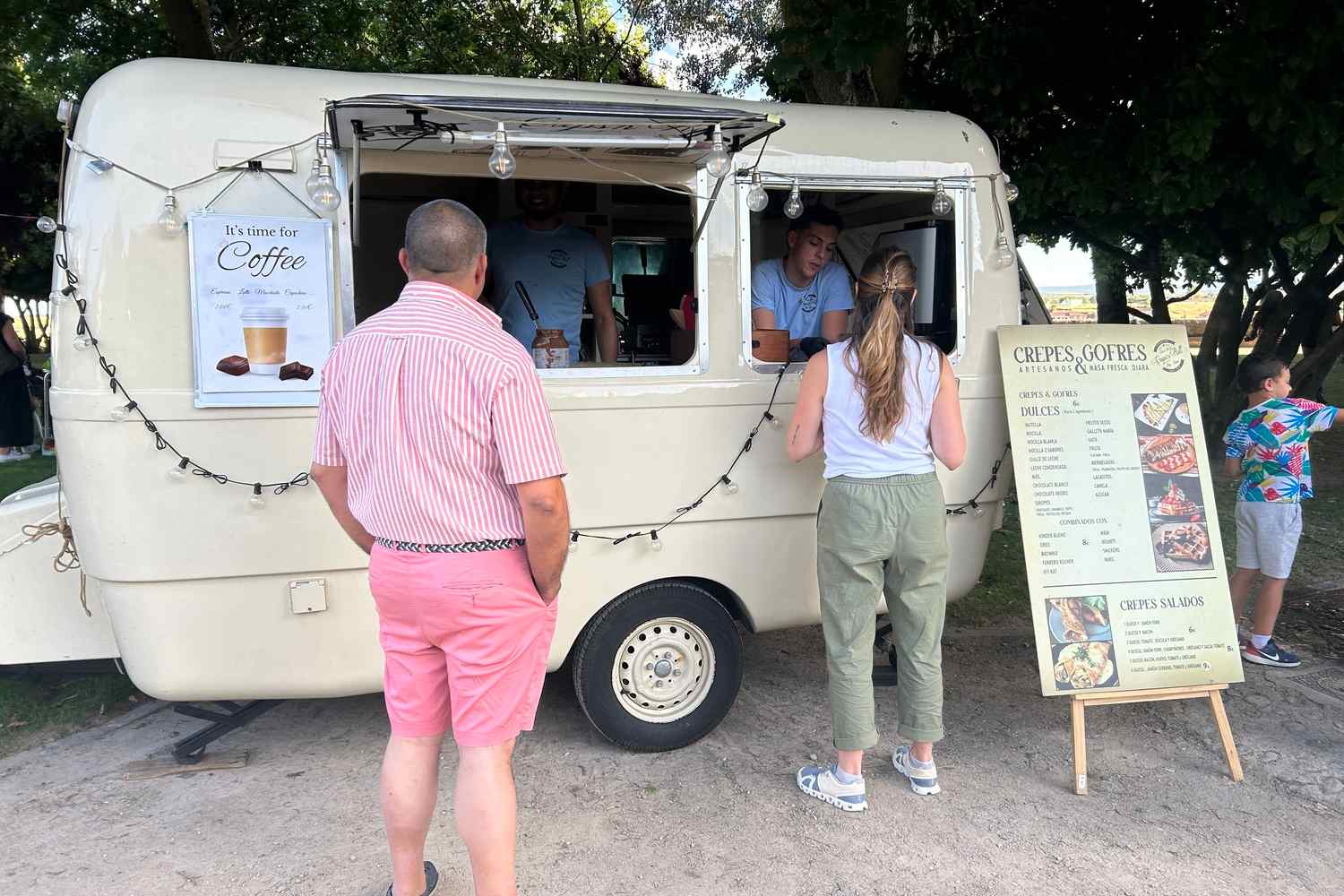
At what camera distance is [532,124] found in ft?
10.1

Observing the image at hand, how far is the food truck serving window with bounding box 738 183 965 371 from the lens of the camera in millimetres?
3855

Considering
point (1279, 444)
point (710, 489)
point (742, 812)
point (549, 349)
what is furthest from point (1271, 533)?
point (549, 349)

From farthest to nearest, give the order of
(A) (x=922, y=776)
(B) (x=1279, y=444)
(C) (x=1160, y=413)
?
(B) (x=1279, y=444), (C) (x=1160, y=413), (A) (x=922, y=776)

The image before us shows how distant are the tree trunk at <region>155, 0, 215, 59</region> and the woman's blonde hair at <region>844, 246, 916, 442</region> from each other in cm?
649

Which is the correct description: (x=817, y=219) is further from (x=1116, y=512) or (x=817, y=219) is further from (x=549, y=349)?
(x=1116, y=512)

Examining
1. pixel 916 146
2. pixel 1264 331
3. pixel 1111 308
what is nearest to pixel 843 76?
pixel 916 146

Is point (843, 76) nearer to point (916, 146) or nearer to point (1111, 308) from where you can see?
point (916, 146)

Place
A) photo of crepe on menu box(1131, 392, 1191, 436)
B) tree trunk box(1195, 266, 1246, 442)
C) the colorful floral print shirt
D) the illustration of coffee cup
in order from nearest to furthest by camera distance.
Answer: the illustration of coffee cup → photo of crepe on menu box(1131, 392, 1191, 436) → the colorful floral print shirt → tree trunk box(1195, 266, 1246, 442)

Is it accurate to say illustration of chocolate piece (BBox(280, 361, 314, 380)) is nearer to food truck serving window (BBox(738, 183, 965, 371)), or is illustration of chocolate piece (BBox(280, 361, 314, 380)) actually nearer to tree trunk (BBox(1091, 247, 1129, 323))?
food truck serving window (BBox(738, 183, 965, 371))

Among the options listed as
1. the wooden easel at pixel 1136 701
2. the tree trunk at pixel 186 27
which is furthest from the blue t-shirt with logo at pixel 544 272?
the tree trunk at pixel 186 27

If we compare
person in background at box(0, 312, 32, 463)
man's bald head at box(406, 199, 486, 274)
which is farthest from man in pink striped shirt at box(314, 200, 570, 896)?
person in background at box(0, 312, 32, 463)

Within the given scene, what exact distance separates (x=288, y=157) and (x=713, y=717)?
2.61 metres

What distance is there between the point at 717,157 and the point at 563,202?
1385mm

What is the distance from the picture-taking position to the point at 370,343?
2.42 metres
